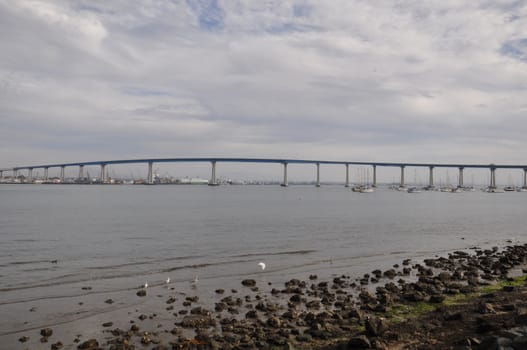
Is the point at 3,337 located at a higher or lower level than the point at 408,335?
lower

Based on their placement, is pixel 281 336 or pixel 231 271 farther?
pixel 231 271

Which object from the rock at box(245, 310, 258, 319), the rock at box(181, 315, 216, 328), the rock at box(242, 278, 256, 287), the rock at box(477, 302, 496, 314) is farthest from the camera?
the rock at box(242, 278, 256, 287)

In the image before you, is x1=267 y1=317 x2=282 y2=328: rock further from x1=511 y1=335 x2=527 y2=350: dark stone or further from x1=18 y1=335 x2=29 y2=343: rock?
x1=18 y1=335 x2=29 y2=343: rock

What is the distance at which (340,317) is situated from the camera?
11117mm

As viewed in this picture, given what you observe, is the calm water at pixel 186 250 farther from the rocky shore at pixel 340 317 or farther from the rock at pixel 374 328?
the rock at pixel 374 328

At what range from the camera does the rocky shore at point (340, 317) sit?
8.76 metres

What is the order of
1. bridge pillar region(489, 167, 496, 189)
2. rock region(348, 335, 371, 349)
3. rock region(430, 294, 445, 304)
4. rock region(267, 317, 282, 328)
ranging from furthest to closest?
1. bridge pillar region(489, 167, 496, 189)
2. rock region(430, 294, 445, 304)
3. rock region(267, 317, 282, 328)
4. rock region(348, 335, 371, 349)

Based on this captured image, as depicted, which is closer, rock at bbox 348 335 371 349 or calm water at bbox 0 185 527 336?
rock at bbox 348 335 371 349

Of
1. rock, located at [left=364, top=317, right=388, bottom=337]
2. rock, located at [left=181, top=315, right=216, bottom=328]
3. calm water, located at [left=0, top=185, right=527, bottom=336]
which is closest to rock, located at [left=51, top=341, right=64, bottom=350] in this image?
calm water, located at [left=0, top=185, right=527, bottom=336]

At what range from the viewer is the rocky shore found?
876 centimetres

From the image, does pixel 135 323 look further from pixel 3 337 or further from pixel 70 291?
pixel 70 291

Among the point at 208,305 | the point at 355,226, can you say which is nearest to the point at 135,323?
the point at 208,305

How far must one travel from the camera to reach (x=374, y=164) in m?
155

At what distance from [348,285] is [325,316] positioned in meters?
4.82
